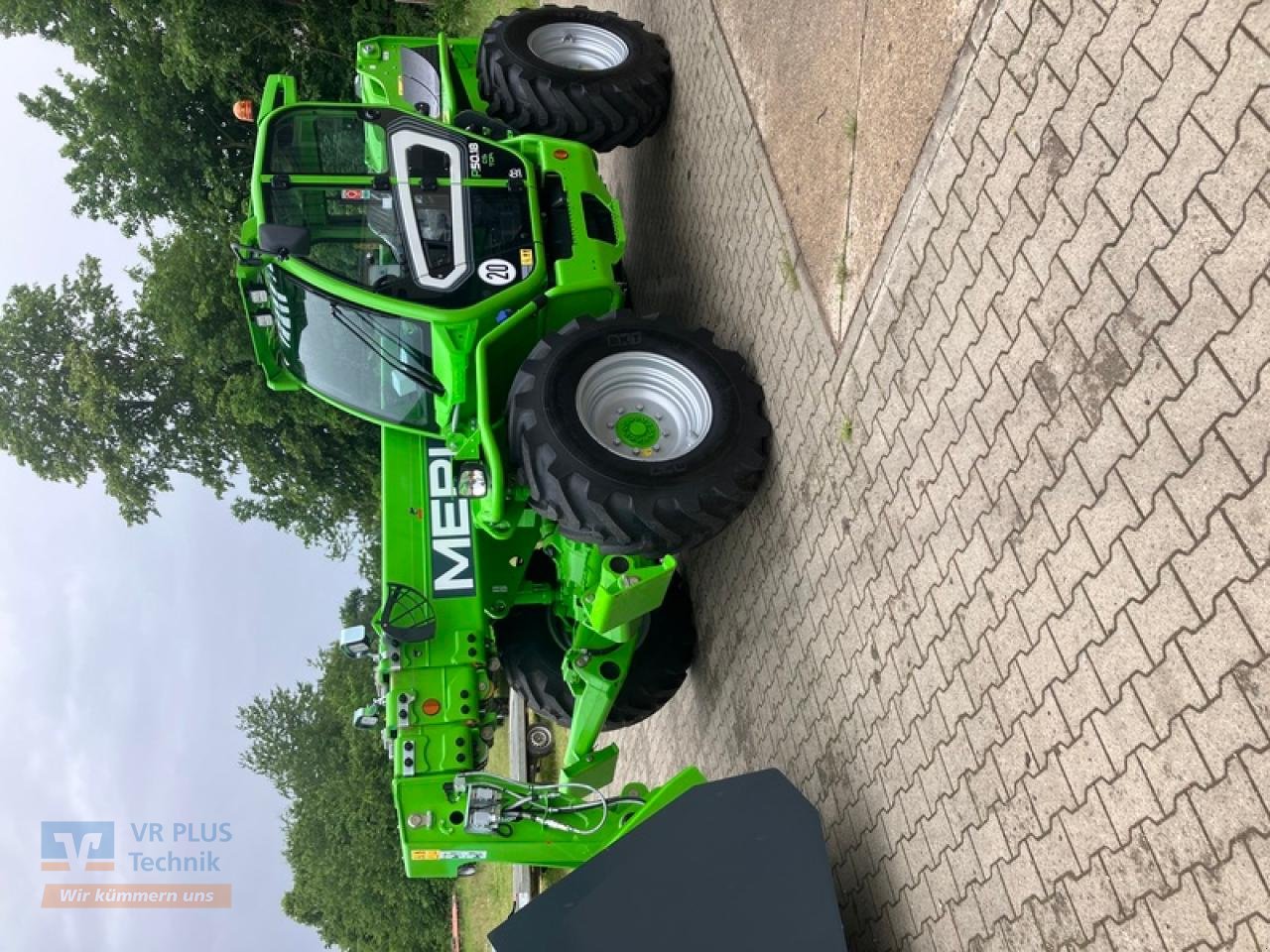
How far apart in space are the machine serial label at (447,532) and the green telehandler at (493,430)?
0.01m

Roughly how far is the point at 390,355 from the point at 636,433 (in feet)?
4.54

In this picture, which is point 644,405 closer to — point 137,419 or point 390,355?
point 390,355

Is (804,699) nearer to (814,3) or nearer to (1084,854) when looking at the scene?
(1084,854)

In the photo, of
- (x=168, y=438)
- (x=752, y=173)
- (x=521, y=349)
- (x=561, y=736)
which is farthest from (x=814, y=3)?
(x=168, y=438)

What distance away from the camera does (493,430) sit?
16.6 feet

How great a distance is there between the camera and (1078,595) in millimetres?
3090

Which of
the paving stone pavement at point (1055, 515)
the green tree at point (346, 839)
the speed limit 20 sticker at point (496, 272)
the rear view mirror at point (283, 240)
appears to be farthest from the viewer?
the green tree at point (346, 839)

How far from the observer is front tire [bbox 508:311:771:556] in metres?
4.67

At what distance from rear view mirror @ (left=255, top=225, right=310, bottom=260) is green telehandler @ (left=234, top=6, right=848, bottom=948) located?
0.04 ft

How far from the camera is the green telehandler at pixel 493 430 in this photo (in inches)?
187

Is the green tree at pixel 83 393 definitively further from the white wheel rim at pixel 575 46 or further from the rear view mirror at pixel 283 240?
the rear view mirror at pixel 283 240

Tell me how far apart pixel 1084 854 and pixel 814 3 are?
3902mm

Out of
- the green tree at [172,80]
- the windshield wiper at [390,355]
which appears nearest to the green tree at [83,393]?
the green tree at [172,80]

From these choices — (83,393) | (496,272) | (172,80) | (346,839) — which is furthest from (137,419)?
(496,272)
